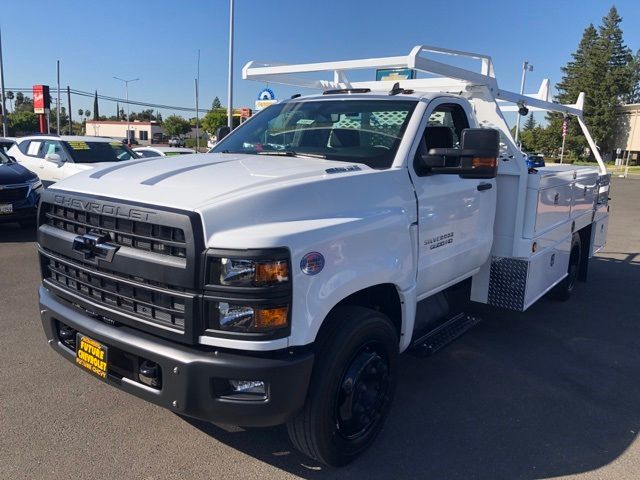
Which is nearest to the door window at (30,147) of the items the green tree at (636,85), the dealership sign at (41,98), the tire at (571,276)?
the tire at (571,276)

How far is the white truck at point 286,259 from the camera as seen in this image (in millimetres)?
2477

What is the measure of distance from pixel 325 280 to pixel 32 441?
2.09m

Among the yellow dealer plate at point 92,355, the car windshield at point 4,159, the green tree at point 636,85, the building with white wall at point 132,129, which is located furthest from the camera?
the building with white wall at point 132,129

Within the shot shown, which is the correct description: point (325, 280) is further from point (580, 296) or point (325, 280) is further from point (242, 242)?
point (580, 296)

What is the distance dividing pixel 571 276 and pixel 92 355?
19.2ft

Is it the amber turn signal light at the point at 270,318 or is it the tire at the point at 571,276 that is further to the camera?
the tire at the point at 571,276

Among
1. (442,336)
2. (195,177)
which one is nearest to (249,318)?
(195,177)

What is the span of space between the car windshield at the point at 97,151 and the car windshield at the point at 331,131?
27.8 feet

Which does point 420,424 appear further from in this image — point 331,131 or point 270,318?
point 331,131

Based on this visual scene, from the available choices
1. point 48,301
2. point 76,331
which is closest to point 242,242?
point 76,331

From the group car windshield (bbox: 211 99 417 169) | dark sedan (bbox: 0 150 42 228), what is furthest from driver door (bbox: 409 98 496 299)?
dark sedan (bbox: 0 150 42 228)

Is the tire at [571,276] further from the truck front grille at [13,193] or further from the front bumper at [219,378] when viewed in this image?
the truck front grille at [13,193]

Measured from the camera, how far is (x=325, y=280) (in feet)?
8.68

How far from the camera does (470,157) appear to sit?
3.40 m
